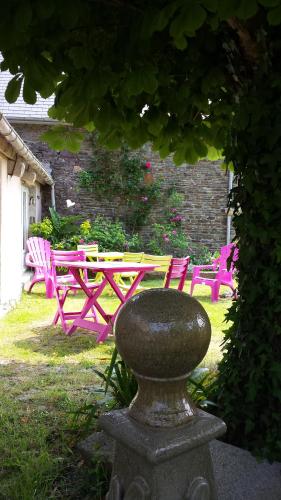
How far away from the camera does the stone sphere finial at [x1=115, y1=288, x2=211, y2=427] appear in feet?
5.16

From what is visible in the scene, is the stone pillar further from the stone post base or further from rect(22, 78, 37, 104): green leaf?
rect(22, 78, 37, 104): green leaf

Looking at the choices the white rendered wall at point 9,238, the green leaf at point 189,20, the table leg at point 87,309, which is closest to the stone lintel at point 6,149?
the white rendered wall at point 9,238

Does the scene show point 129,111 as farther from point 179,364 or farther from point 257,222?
point 179,364

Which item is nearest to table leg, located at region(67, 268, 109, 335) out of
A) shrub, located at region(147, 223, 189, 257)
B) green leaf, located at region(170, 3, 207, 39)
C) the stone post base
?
Answer: the stone post base

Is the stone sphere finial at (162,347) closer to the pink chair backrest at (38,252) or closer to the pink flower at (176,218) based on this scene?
the pink chair backrest at (38,252)

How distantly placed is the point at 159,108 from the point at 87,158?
10.8 m

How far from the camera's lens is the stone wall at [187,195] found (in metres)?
13.4

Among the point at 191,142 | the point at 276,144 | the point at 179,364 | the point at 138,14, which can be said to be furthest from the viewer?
the point at 191,142

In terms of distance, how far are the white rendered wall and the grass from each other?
67 centimetres

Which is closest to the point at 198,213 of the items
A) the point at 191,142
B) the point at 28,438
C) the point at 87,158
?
the point at 87,158

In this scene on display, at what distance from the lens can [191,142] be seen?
11.0 ft

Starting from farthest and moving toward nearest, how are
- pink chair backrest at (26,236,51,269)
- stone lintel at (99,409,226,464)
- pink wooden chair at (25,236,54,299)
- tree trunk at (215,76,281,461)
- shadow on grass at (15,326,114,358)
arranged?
pink chair backrest at (26,236,51,269) < pink wooden chair at (25,236,54,299) < shadow on grass at (15,326,114,358) < tree trunk at (215,76,281,461) < stone lintel at (99,409,226,464)

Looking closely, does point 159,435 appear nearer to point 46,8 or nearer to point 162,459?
point 162,459

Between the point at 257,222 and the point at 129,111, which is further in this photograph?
the point at 129,111
